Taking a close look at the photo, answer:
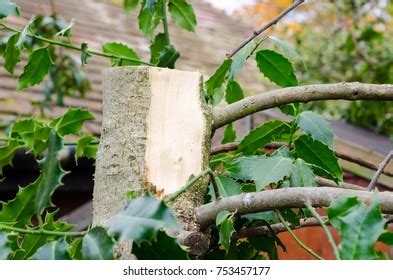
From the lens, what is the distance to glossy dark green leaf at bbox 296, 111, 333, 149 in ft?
3.40

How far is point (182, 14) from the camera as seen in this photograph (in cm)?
142

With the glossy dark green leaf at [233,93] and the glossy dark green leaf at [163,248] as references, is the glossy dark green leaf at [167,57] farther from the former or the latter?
the glossy dark green leaf at [163,248]

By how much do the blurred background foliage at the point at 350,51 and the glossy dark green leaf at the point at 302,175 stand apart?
4.51 feet

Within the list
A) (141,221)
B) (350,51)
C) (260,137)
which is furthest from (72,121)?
(350,51)

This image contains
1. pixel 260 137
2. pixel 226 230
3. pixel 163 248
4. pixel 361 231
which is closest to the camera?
pixel 361 231

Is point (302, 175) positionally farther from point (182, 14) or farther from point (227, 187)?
point (182, 14)

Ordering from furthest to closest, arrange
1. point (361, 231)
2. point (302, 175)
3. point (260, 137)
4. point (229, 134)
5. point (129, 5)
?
point (129, 5) < point (229, 134) < point (260, 137) < point (302, 175) < point (361, 231)

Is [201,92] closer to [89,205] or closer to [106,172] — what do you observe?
[106,172]

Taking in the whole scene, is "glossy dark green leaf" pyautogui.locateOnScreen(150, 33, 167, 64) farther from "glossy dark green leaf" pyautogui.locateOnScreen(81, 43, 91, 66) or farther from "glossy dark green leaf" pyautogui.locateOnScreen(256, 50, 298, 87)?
"glossy dark green leaf" pyautogui.locateOnScreen(256, 50, 298, 87)

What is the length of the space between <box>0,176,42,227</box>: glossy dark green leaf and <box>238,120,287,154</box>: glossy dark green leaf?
37cm

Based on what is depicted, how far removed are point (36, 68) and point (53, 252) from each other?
592mm

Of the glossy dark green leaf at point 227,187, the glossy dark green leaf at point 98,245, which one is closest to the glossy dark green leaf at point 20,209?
the glossy dark green leaf at point 98,245

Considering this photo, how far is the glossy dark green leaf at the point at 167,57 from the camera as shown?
1.25 meters

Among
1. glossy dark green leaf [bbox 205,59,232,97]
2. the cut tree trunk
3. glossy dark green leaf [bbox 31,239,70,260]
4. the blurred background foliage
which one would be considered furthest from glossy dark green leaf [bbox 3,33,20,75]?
the blurred background foliage
